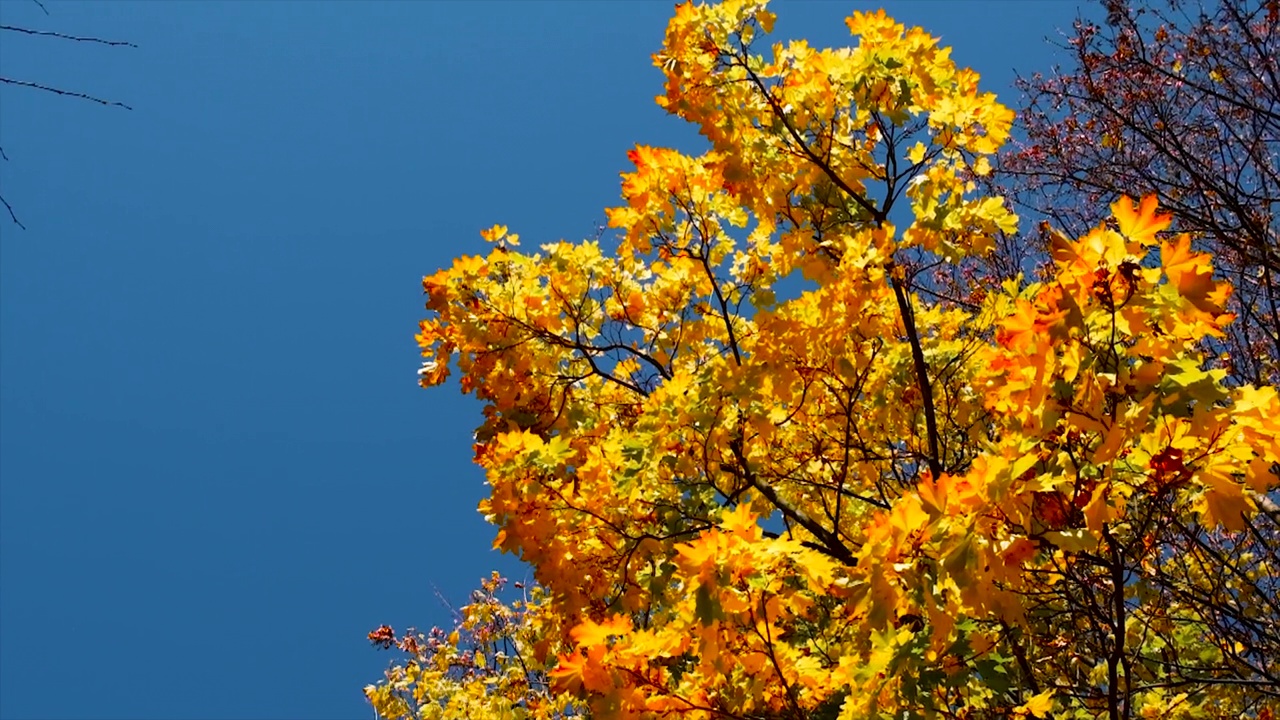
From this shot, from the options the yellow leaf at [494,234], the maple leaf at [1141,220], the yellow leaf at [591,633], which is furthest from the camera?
the yellow leaf at [494,234]

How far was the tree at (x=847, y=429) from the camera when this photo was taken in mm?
1920

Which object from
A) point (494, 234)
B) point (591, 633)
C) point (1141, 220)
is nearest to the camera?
point (1141, 220)

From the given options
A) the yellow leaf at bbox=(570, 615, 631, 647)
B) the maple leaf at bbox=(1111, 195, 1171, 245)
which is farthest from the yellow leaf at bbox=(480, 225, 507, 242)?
the maple leaf at bbox=(1111, 195, 1171, 245)

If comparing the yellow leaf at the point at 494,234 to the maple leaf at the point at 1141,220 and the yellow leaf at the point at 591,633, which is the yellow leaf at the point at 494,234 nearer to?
the yellow leaf at the point at 591,633

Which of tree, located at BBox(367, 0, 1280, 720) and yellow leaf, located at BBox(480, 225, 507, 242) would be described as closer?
tree, located at BBox(367, 0, 1280, 720)

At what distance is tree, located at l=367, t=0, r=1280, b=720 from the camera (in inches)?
75.6

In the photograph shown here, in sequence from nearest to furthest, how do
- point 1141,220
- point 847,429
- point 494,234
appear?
point 1141,220 → point 847,429 → point 494,234

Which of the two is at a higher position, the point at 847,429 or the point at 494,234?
the point at 494,234

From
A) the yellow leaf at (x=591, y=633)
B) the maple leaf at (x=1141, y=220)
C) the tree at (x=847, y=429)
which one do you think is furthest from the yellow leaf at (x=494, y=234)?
the maple leaf at (x=1141, y=220)

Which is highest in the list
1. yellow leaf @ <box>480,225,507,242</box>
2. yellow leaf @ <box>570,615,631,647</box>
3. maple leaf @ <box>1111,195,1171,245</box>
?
yellow leaf @ <box>480,225,507,242</box>

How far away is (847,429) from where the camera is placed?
3.86m

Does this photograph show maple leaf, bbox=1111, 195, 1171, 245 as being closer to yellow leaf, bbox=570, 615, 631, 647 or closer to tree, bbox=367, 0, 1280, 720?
tree, bbox=367, 0, 1280, 720

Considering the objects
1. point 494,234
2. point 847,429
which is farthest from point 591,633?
point 494,234

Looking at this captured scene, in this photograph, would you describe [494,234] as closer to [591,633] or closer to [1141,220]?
[591,633]
